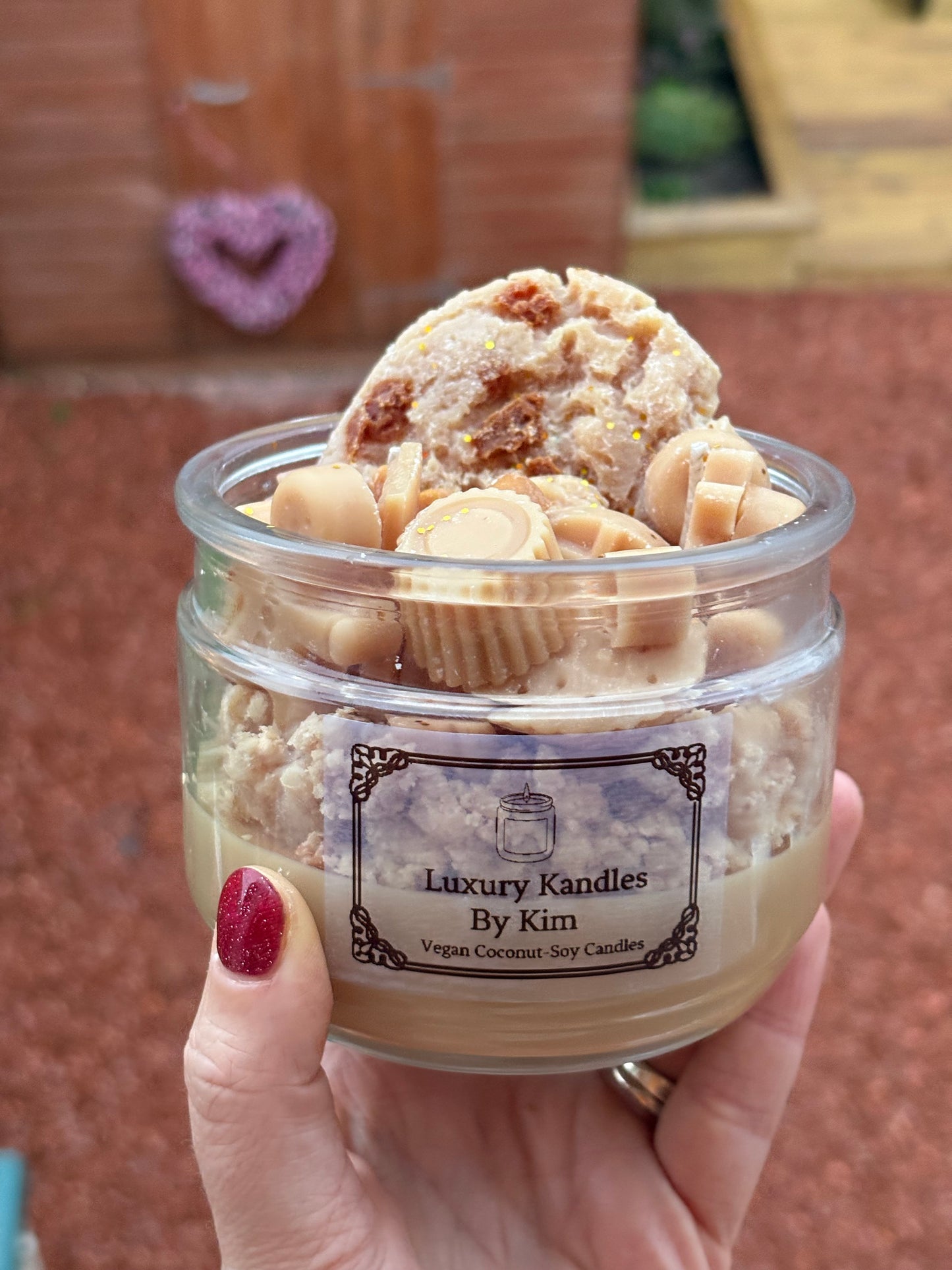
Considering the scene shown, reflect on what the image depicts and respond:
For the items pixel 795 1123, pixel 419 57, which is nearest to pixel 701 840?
pixel 795 1123

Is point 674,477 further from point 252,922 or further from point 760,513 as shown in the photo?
point 252,922

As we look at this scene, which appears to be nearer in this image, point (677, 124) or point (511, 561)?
point (511, 561)

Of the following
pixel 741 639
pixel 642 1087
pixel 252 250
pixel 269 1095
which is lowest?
pixel 642 1087

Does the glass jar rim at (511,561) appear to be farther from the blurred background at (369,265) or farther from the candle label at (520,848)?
the blurred background at (369,265)

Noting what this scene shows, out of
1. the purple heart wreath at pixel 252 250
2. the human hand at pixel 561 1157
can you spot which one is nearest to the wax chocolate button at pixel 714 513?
the human hand at pixel 561 1157

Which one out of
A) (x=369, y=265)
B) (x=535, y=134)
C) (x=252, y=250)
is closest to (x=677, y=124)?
(x=535, y=134)

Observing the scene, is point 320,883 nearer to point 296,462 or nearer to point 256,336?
point 296,462
